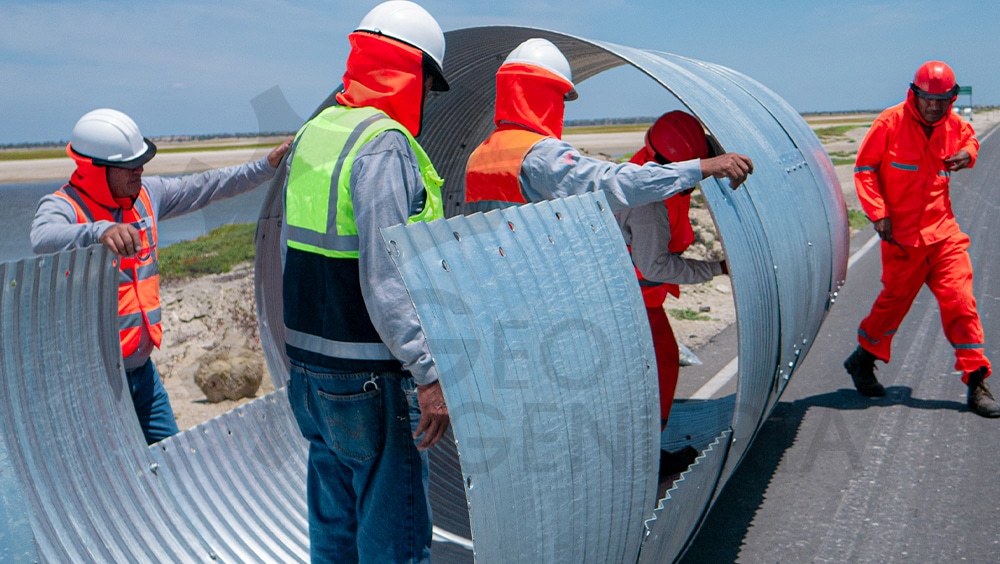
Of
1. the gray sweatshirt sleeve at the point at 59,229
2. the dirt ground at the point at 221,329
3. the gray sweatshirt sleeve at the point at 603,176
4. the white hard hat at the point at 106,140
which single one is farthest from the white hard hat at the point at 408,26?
the dirt ground at the point at 221,329

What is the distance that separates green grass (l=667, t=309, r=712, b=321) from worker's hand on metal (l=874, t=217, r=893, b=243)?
9.14 ft

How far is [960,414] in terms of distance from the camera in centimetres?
547

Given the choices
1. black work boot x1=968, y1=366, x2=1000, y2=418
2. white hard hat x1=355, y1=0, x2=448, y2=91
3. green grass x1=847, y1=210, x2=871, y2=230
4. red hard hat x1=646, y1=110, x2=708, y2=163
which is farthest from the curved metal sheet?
green grass x1=847, y1=210, x2=871, y2=230

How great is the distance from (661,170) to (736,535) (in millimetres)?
1900

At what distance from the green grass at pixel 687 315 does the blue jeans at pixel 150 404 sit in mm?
5558

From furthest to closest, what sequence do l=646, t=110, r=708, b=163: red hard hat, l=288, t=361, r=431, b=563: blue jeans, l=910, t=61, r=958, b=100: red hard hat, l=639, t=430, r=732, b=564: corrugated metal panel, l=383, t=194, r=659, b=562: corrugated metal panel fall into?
l=910, t=61, r=958, b=100: red hard hat
l=646, t=110, r=708, b=163: red hard hat
l=639, t=430, r=732, b=564: corrugated metal panel
l=288, t=361, r=431, b=563: blue jeans
l=383, t=194, r=659, b=562: corrugated metal panel

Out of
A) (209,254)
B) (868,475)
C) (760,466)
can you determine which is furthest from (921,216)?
(209,254)

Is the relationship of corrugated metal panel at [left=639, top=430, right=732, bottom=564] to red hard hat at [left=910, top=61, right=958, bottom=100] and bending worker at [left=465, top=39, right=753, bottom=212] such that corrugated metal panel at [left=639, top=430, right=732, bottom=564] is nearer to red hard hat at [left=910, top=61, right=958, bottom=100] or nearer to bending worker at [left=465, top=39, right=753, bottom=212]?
bending worker at [left=465, top=39, right=753, bottom=212]

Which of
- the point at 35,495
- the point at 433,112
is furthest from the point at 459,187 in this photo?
the point at 35,495

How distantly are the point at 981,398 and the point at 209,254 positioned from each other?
14.2 m

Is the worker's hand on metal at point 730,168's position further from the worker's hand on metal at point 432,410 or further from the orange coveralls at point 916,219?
the orange coveralls at point 916,219

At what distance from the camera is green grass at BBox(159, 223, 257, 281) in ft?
47.0

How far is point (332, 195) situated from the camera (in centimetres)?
245

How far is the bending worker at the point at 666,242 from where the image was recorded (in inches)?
165
